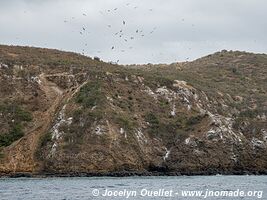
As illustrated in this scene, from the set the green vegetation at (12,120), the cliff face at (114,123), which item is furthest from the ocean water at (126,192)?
the green vegetation at (12,120)

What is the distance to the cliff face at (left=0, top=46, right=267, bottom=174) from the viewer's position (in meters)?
107

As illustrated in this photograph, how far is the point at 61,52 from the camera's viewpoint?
158 metres

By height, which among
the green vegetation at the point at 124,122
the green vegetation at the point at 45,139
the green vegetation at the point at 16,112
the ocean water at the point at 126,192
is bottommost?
the ocean water at the point at 126,192

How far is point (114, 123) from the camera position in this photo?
113 m

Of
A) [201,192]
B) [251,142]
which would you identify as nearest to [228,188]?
[201,192]

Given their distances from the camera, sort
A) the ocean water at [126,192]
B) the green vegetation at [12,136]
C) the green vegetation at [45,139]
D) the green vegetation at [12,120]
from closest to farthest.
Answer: the ocean water at [126,192] < the green vegetation at [45,139] < the green vegetation at [12,136] < the green vegetation at [12,120]

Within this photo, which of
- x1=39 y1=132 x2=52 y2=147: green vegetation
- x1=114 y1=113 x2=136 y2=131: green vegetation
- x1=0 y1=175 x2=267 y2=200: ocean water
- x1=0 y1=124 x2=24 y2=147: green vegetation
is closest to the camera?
x1=0 y1=175 x2=267 y2=200: ocean water

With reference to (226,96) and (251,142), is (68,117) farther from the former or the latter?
(226,96)

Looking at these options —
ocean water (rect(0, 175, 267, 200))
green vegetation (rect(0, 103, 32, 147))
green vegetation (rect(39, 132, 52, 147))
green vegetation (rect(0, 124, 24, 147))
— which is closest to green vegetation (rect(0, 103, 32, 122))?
green vegetation (rect(0, 103, 32, 147))

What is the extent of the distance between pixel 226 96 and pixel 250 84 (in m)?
24.5

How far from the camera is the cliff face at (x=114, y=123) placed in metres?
107

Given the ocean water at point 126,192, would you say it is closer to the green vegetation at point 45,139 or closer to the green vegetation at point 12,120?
the green vegetation at point 45,139

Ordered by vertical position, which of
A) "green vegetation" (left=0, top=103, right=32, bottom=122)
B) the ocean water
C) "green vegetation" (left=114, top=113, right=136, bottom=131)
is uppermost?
"green vegetation" (left=0, top=103, right=32, bottom=122)

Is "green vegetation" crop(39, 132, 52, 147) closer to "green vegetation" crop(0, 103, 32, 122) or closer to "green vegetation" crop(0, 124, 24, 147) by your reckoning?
"green vegetation" crop(0, 124, 24, 147)
